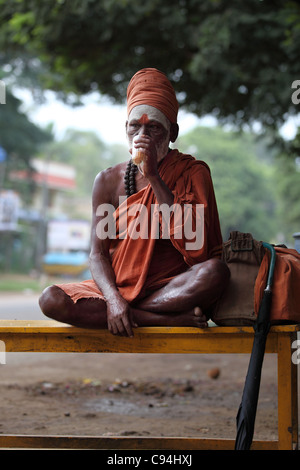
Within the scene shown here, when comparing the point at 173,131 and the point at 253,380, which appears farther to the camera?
the point at 173,131

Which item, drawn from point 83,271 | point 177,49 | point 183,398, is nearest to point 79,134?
point 83,271

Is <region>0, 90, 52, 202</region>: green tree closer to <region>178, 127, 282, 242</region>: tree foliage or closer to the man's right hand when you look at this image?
<region>178, 127, 282, 242</region>: tree foliage

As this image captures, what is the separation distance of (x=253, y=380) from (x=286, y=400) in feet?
1.05

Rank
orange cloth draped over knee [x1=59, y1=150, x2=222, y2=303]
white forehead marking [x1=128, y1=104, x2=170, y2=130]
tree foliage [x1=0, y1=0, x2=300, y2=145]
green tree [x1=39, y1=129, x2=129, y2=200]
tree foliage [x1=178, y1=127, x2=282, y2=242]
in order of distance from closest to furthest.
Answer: orange cloth draped over knee [x1=59, y1=150, x2=222, y2=303]
white forehead marking [x1=128, y1=104, x2=170, y2=130]
tree foliage [x1=0, y1=0, x2=300, y2=145]
tree foliage [x1=178, y1=127, x2=282, y2=242]
green tree [x1=39, y1=129, x2=129, y2=200]

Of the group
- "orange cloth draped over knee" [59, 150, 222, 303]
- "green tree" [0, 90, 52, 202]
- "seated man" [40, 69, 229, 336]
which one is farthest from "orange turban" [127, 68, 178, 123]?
"green tree" [0, 90, 52, 202]

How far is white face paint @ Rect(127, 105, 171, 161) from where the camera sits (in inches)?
120

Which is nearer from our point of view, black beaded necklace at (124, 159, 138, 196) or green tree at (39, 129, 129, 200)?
black beaded necklace at (124, 159, 138, 196)

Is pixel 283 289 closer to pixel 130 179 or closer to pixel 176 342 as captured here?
pixel 176 342

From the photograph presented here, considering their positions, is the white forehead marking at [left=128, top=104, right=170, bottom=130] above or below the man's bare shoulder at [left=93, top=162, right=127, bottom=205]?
above

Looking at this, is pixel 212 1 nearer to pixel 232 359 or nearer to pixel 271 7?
pixel 271 7

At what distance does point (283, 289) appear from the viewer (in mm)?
2834

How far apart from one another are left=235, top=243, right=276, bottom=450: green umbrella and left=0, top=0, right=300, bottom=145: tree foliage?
4631 mm

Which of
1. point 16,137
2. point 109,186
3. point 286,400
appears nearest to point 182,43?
point 109,186

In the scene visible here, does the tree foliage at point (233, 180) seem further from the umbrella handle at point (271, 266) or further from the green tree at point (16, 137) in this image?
the umbrella handle at point (271, 266)
